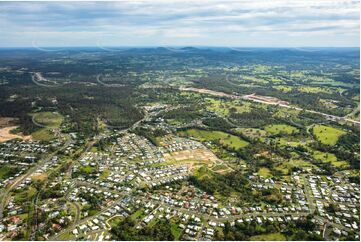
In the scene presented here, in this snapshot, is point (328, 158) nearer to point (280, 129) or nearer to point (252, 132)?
point (280, 129)

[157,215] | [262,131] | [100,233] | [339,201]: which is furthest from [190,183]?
[262,131]

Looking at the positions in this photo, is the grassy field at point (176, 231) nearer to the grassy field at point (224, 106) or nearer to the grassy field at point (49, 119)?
the grassy field at point (49, 119)

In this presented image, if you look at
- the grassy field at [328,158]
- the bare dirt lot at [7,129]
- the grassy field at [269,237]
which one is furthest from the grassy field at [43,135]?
the grassy field at [328,158]

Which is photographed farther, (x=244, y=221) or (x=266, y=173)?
(x=266, y=173)

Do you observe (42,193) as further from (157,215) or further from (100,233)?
(157,215)

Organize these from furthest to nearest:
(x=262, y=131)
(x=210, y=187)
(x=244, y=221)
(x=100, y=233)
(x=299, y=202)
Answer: (x=262, y=131) → (x=210, y=187) → (x=299, y=202) → (x=244, y=221) → (x=100, y=233)

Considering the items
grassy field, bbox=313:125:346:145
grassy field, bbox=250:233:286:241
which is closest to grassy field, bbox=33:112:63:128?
grassy field, bbox=250:233:286:241

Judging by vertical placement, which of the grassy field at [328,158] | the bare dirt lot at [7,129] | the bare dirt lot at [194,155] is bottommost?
the bare dirt lot at [7,129]
